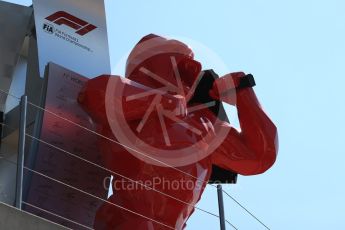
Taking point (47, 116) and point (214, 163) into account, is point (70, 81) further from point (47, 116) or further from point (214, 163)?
point (214, 163)

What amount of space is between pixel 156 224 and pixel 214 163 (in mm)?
776

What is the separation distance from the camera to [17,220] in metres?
3.43

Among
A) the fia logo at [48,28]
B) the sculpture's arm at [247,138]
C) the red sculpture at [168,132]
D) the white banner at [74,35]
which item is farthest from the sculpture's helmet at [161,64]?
the fia logo at [48,28]

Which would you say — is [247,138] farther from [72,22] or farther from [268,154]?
[72,22]

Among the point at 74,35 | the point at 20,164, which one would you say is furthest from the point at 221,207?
the point at 74,35

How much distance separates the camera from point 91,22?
5566 mm

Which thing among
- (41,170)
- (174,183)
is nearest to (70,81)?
(41,170)

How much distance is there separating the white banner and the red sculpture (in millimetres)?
460

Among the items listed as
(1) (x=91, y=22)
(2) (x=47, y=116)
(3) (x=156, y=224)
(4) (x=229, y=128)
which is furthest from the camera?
(1) (x=91, y=22)

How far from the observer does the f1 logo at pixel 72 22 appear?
5.32 metres

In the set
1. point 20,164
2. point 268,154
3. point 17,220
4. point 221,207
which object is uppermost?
point 268,154

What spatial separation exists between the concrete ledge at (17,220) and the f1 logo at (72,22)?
211cm

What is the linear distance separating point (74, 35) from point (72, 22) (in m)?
0.10

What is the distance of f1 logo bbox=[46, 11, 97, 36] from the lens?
5.32m
